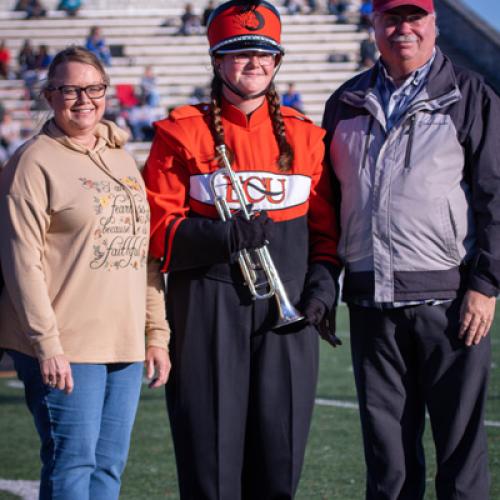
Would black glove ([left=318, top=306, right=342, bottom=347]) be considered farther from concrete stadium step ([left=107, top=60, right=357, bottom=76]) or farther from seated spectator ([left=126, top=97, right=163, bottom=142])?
concrete stadium step ([left=107, top=60, right=357, bottom=76])

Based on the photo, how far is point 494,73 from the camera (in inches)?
826

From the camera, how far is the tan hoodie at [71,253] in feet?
11.1

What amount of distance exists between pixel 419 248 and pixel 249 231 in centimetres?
65

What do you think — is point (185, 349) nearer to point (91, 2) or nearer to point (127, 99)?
point (127, 99)

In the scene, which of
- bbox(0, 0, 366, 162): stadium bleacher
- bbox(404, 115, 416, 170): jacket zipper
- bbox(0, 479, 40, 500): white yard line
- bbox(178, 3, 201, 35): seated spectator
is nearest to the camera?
bbox(404, 115, 416, 170): jacket zipper

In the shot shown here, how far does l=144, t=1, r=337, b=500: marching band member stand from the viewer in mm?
3621

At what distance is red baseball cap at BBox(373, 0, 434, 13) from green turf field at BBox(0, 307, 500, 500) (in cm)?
238

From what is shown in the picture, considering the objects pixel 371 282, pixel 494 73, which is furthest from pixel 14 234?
pixel 494 73

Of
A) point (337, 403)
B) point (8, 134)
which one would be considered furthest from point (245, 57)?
point (8, 134)

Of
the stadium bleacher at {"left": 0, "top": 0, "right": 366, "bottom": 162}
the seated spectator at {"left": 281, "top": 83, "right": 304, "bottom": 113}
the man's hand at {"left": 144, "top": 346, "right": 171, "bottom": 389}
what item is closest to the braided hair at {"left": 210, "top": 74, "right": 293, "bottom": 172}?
the man's hand at {"left": 144, "top": 346, "right": 171, "bottom": 389}

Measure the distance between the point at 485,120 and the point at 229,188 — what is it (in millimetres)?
958

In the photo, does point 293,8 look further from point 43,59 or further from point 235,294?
point 235,294

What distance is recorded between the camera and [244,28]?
3.63 metres

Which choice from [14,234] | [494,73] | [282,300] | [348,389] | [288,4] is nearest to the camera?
[14,234]
